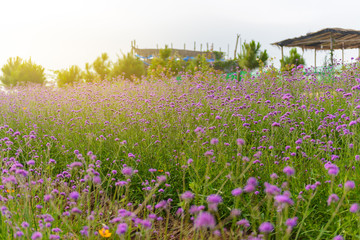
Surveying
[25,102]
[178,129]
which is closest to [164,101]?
[178,129]

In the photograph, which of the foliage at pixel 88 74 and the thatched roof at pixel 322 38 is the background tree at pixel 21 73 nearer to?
the foliage at pixel 88 74

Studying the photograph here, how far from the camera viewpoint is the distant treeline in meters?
18.9

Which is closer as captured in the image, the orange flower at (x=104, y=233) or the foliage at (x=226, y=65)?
the orange flower at (x=104, y=233)

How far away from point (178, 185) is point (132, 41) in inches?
1181

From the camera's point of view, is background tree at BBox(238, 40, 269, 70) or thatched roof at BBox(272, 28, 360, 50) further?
background tree at BBox(238, 40, 269, 70)

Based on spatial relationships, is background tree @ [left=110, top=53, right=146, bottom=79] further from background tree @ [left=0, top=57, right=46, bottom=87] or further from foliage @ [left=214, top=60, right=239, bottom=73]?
foliage @ [left=214, top=60, right=239, bottom=73]

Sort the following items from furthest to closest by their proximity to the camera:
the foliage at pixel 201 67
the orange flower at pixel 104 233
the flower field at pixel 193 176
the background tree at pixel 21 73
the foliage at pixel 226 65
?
the foliage at pixel 226 65, the background tree at pixel 21 73, the foliage at pixel 201 67, the orange flower at pixel 104 233, the flower field at pixel 193 176

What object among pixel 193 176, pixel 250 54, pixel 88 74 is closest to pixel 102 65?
pixel 88 74

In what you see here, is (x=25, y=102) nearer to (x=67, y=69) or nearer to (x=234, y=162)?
(x=234, y=162)

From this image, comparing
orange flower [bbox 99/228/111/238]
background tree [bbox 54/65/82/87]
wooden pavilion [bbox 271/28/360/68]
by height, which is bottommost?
orange flower [bbox 99/228/111/238]

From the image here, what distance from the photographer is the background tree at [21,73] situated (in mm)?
23219

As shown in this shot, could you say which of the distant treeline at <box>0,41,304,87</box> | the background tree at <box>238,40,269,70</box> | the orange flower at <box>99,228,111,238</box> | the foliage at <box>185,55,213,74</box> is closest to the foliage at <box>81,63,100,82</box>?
the distant treeline at <box>0,41,304,87</box>

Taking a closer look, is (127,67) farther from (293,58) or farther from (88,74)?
(293,58)

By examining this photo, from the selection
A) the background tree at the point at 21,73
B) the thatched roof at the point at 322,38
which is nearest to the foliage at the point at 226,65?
the thatched roof at the point at 322,38
